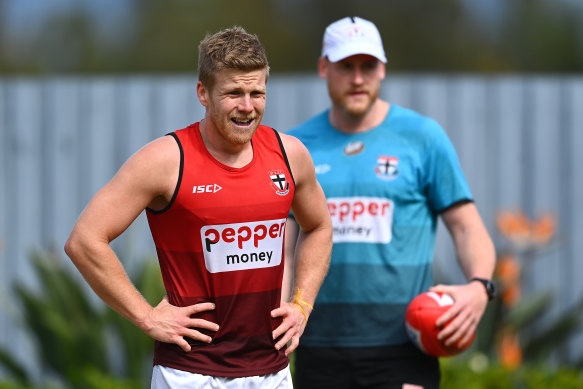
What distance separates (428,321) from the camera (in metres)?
3.90

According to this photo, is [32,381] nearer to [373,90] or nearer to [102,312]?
[102,312]

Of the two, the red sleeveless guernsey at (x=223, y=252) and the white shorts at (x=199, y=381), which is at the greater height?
the red sleeveless guernsey at (x=223, y=252)

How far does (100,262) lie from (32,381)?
4.72 meters

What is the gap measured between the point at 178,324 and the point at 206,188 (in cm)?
48

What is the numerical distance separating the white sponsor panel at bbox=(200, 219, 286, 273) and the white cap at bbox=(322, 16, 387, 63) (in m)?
1.19

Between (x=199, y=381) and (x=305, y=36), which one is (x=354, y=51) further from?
(x=305, y=36)

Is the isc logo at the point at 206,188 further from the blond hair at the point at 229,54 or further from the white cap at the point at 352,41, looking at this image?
the white cap at the point at 352,41

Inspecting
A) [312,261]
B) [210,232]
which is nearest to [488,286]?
[312,261]

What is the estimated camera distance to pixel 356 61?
4.26 m

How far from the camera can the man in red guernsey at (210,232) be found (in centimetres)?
315

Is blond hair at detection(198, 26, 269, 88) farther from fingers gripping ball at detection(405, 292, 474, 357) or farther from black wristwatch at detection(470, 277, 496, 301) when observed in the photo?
black wristwatch at detection(470, 277, 496, 301)

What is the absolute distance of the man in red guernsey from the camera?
315cm

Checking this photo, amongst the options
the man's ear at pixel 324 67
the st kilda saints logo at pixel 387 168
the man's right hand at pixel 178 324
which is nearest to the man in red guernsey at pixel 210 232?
the man's right hand at pixel 178 324

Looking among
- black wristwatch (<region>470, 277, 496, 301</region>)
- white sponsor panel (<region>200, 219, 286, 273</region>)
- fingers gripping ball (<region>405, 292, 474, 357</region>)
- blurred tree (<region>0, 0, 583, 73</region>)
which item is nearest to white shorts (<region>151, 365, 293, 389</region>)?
white sponsor panel (<region>200, 219, 286, 273</region>)
